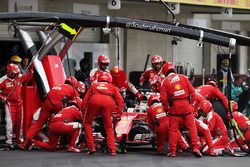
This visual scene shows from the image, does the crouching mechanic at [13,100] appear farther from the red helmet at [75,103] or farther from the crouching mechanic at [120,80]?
the crouching mechanic at [120,80]

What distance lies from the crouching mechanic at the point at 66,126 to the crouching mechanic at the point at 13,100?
0.85 meters

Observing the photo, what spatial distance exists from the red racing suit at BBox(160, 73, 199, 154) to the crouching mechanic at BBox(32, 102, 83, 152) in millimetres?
2013

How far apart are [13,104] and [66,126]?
1477 millimetres

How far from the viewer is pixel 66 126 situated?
53.5 ft

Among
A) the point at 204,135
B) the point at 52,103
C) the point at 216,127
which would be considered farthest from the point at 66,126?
the point at 216,127

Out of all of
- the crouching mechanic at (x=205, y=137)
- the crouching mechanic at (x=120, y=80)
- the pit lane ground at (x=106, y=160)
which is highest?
the crouching mechanic at (x=120, y=80)

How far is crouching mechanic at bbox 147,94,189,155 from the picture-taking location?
630 inches

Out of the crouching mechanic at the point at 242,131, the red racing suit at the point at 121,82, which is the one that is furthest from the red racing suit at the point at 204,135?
the red racing suit at the point at 121,82

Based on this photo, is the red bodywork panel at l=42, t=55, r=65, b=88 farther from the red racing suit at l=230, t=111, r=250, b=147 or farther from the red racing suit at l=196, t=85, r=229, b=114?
the red racing suit at l=230, t=111, r=250, b=147

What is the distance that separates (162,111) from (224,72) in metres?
7.85

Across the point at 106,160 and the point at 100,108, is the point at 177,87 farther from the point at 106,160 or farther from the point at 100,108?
the point at 106,160

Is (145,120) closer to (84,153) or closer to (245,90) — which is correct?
(84,153)

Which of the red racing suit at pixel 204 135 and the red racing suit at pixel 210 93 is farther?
the red racing suit at pixel 210 93

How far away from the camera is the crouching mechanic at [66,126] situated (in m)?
16.3
